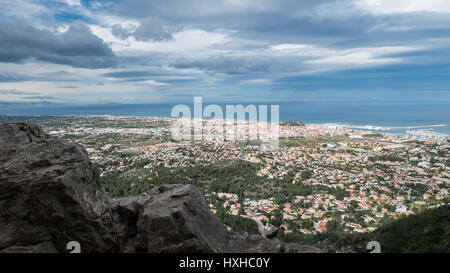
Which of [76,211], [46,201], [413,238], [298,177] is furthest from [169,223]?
[298,177]

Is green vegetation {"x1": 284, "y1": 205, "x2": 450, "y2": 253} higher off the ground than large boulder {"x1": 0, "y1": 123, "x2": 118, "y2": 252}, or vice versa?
large boulder {"x1": 0, "y1": 123, "x2": 118, "y2": 252}

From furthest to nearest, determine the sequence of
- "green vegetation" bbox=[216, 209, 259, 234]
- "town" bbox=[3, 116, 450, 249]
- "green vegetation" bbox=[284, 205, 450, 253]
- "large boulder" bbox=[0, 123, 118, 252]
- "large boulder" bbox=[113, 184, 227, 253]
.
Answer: "town" bbox=[3, 116, 450, 249] < "green vegetation" bbox=[216, 209, 259, 234] < "green vegetation" bbox=[284, 205, 450, 253] < "large boulder" bbox=[113, 184, 227, 253] < "large boulder" bbox=[0, 123, 118, 252]

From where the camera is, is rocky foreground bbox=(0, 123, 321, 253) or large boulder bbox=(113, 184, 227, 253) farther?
large boulder bbox=(113, 184, 227, 253)

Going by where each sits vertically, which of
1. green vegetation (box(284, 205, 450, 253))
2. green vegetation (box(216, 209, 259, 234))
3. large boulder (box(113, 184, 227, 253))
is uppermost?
large boulder (box(113, 184, 227, 253))

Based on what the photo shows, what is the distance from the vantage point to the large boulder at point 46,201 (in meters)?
4.68

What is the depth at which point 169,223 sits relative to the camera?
18.1 feet

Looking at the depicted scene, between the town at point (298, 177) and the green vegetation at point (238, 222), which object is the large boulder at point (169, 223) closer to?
the green vegetation at point (238, 222)

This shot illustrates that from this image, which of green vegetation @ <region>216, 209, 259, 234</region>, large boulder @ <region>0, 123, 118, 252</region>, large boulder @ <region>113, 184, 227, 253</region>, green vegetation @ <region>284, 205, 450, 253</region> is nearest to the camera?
large boulder @ <region>0, 123, 118, 252</region>

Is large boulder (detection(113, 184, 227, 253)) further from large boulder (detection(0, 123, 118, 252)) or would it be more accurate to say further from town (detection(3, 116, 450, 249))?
town (detection(3, 116, 450, 249))

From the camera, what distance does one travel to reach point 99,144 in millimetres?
51500

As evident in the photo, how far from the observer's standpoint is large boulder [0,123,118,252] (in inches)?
184

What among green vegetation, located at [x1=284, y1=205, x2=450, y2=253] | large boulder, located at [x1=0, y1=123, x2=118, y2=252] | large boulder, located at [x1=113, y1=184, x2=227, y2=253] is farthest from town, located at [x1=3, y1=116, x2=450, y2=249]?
large boulder, located at [x1=0, y1=123, x2=118, y2=252]

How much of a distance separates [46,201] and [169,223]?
239cm

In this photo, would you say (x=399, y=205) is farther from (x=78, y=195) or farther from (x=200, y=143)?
(x=200, y=143)
